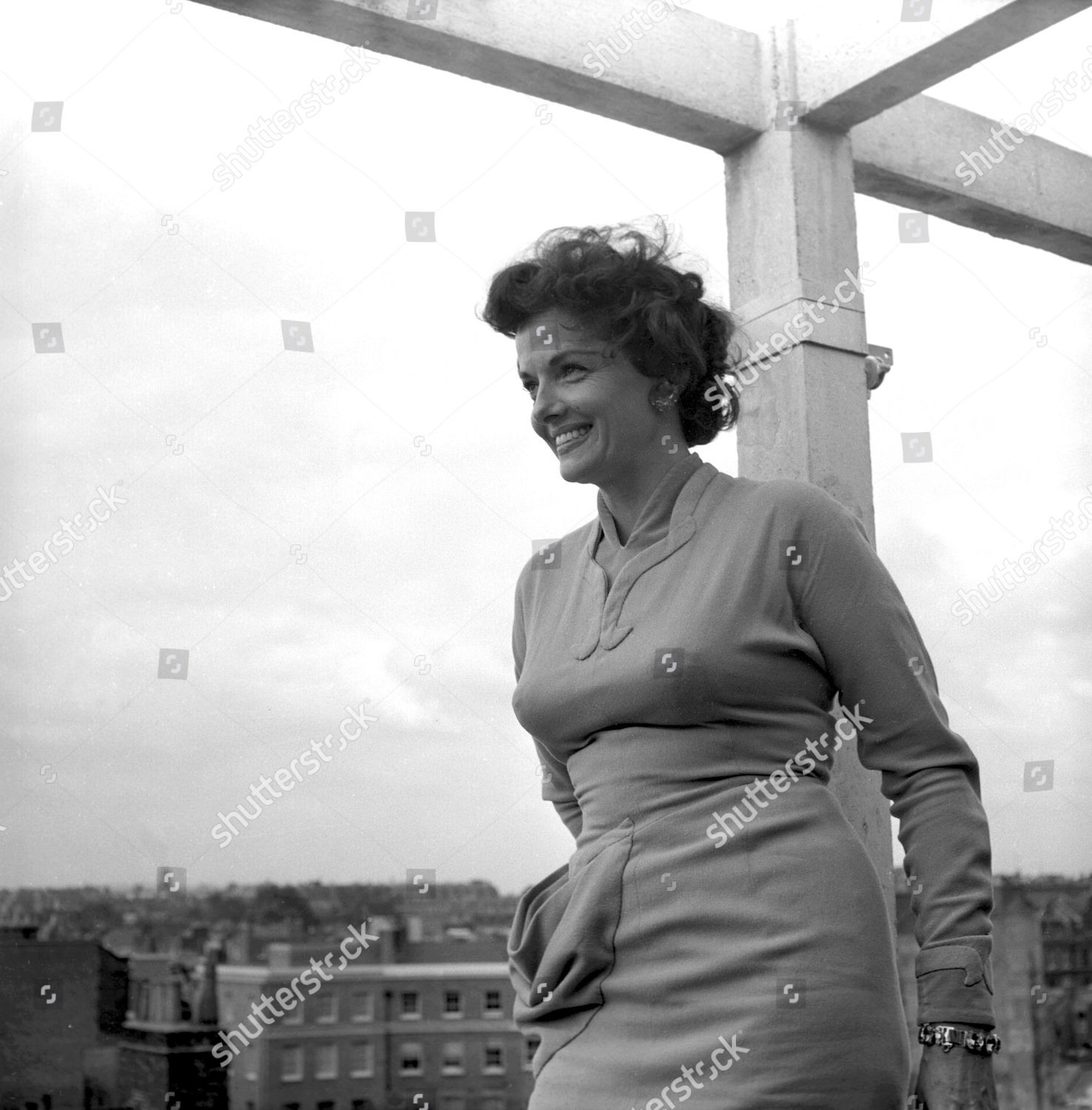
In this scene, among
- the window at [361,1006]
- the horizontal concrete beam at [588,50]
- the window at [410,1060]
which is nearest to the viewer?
the horizontal concrete beam at [588,50]

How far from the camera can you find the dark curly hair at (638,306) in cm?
175

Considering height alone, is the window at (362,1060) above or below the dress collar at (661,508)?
below

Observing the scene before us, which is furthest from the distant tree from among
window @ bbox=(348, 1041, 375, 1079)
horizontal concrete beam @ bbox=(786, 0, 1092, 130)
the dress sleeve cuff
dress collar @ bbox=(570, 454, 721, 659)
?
horizontal concrete beam @ bbox=(786, 0, 1092, 130)

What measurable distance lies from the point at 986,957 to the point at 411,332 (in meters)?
1.72

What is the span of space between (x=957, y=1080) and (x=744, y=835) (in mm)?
310

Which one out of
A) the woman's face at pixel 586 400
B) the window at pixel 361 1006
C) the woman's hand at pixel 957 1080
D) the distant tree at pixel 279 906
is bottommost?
the woman's hand at pixel 957 1080

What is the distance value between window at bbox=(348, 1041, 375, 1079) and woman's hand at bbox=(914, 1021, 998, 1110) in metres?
1.67

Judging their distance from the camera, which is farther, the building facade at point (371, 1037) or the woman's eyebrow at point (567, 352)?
the building facade at point (371, 1037)

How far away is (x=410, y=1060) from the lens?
3039 millimetres

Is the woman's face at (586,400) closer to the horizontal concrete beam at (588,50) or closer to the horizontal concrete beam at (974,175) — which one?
the horizontal concrete beam at (588,50)

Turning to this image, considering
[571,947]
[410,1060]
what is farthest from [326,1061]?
[571,947]

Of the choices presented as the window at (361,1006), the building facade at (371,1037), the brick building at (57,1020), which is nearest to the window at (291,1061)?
the building facade at (371,1037)

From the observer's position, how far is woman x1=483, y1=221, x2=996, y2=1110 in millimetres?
1454

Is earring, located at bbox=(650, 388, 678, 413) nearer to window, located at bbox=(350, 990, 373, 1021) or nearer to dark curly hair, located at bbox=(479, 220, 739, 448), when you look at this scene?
dark curly hair, located at bbox=(479, 220, 739, 448)
